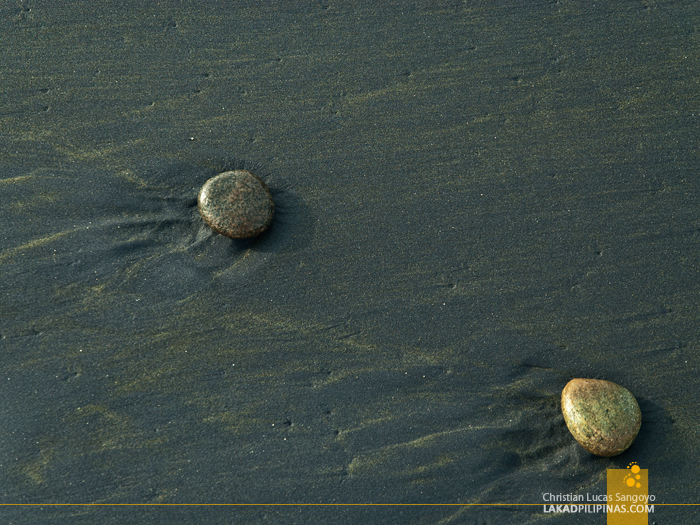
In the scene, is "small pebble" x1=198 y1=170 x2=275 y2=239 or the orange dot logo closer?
the orange dot logo

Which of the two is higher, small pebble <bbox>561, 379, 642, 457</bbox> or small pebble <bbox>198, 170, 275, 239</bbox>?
small pebble <bbox>198, 170, 275, 239</bbox>

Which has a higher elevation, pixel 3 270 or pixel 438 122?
pixel 438 122

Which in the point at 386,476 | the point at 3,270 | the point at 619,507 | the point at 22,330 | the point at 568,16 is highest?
the point at 568,16

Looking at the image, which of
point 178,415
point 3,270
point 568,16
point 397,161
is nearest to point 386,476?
point 178,415

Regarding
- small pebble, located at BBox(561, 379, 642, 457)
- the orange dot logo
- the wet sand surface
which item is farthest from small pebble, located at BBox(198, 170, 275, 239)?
the orange dot logo

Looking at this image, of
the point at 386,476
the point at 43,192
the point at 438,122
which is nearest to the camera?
the point at 386,476

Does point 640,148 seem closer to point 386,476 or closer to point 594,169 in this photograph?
point 594,169

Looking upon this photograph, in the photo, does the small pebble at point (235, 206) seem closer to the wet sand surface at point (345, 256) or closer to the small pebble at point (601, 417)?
the wet sand surface at point (345, 256)

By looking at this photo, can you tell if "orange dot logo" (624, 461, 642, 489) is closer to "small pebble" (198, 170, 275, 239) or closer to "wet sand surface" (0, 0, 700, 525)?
"wet sand surface" (0, 0, 700, 525)
